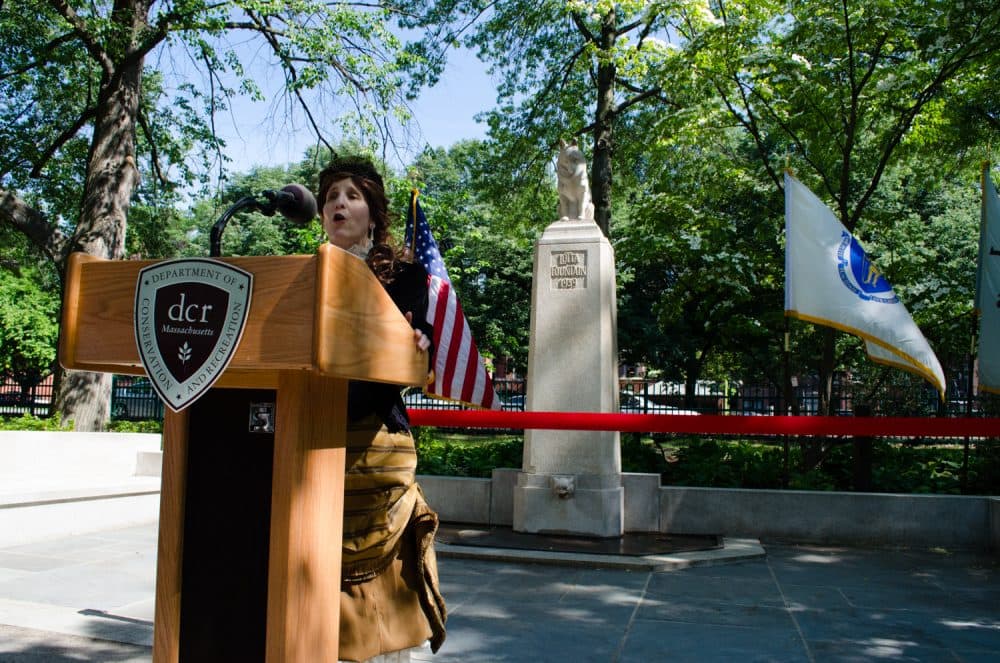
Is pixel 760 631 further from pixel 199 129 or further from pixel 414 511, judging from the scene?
pixel 199 129

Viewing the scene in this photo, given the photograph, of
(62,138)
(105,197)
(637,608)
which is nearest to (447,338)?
(637,608)

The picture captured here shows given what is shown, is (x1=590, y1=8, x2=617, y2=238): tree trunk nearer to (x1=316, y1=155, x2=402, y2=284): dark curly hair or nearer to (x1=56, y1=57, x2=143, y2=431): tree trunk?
(x1=56, y1=57, x2=143, y2=431): tree trunk

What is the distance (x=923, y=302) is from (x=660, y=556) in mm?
9906

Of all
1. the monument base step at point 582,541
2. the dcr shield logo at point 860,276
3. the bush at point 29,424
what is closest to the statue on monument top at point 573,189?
the dcr shield logo at point 860,276

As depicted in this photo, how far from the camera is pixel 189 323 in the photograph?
184cm

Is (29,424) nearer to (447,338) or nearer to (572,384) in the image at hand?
(572,384)

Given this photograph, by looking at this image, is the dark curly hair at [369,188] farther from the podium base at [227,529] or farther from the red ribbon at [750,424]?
the red ribbon at [750,424]

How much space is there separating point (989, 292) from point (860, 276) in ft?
5.69

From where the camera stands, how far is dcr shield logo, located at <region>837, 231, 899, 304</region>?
7.39 meters

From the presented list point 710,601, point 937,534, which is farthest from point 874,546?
point 710,601

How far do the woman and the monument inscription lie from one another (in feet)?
20.7

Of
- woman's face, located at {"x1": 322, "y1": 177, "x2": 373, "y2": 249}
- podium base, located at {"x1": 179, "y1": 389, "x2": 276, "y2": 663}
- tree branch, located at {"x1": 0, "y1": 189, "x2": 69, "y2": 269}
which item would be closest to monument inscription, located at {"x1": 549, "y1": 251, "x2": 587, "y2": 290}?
woman's face, located at {"x1": 322, "y1": 177, "x2": 373, "y2": 249}

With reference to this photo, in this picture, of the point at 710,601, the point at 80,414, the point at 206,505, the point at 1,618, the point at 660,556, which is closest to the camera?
the point at 206,505

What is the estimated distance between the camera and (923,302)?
14.6 metres
